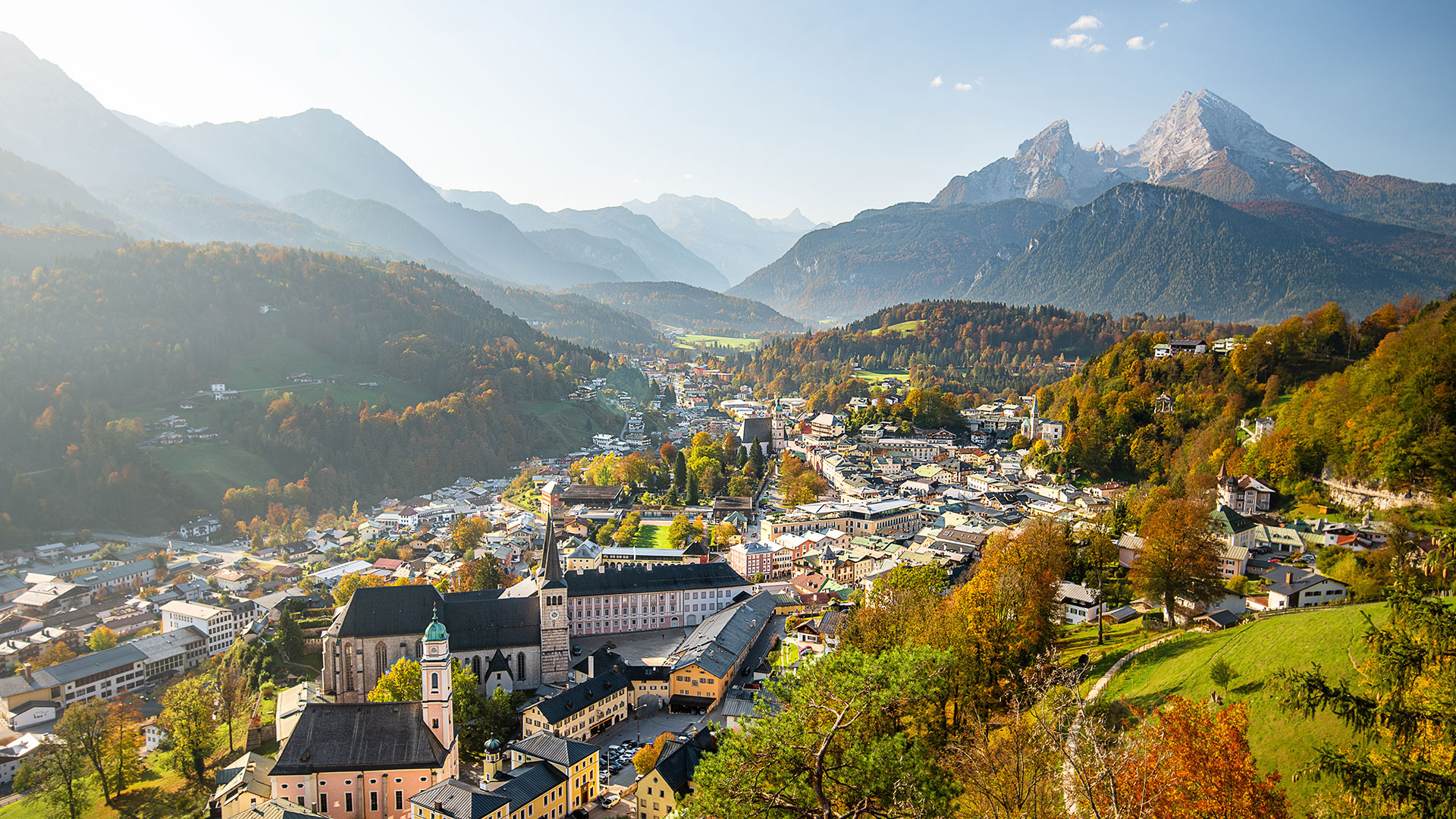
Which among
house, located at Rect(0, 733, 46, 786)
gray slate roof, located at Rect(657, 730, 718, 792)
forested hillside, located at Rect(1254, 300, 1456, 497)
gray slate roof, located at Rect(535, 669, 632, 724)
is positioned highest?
forested hillside, located at Rect(1254, 300, 1456, 497)

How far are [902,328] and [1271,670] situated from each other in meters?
133

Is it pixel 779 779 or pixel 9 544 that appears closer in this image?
pixel 779 779

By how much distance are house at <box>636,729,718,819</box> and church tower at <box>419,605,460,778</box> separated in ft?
23.7

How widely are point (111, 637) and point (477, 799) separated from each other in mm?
38611

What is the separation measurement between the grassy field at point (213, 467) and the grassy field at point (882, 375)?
79.2 m

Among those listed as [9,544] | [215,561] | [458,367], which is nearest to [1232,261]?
[458,367]

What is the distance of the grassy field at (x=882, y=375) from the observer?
121 m

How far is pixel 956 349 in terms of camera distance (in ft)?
445

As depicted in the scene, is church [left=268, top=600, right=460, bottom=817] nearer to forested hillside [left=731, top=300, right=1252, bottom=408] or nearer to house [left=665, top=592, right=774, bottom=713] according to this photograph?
house [left=665, top=592, right=774, bottom=713]

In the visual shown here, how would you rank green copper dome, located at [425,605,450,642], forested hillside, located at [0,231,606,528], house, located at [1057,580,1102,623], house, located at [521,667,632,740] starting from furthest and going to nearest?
forested hillside, located at [0,231,606,528] < house, located at [1057,580,1102,623] < house, located at [521,667,632,740] < green copper dome, located at [425,605,450,642]

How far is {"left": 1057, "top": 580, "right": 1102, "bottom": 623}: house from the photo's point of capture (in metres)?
31.2

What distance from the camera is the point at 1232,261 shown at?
188625 millimetres

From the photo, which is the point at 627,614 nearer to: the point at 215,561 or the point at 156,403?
the point at 215,561

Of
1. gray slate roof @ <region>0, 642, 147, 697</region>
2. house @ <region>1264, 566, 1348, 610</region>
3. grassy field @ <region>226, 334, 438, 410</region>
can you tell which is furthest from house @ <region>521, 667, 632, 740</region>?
grassy field @ <region>226, 334, 438, 410</region>
